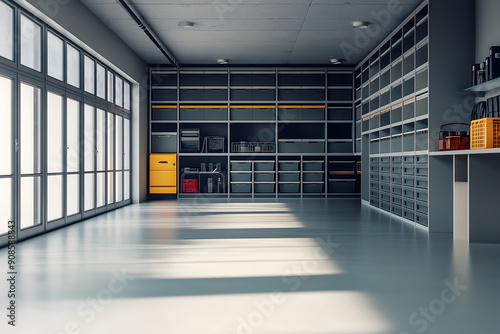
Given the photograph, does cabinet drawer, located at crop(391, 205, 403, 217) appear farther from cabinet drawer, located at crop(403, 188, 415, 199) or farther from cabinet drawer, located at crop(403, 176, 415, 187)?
cabinet drawer, located at crop(403, 176, 415, 187)

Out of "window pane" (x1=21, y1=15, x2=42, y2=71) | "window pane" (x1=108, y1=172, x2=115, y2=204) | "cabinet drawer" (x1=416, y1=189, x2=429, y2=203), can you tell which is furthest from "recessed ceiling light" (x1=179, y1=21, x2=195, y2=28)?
"cabinet drawer" (x1=416, y1=189, x2=429, y2=203)

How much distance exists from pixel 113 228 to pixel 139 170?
143 inches

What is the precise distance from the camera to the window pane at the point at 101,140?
7.23 metres

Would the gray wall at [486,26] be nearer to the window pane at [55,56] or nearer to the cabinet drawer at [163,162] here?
the window pane at [55,56]

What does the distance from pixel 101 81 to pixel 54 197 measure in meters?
2.45

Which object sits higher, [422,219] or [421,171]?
[421,171]

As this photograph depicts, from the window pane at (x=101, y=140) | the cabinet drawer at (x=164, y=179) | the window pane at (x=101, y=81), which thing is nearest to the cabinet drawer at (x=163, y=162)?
the cabinet drawer at (x=164, y=179)

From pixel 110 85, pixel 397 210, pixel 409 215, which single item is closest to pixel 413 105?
pixel 409 215

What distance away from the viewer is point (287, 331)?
7.30ft

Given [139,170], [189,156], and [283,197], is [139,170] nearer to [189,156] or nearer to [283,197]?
[189,156]

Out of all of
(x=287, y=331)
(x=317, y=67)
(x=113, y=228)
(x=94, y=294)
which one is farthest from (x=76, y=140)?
(x=317, y=67)

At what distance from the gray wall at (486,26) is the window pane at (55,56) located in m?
4.75

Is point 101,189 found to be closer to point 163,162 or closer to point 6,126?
point 163,162

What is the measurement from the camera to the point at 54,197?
220 inches
